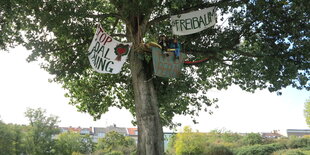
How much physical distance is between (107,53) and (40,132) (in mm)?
27528

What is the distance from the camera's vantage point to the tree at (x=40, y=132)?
3331 cm

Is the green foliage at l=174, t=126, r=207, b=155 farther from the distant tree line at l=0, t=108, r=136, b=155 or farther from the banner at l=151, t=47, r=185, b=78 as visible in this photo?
the banner at l=151, t=47, r=185, b=78

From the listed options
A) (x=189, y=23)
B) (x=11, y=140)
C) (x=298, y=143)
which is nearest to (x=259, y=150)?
(x=298, y=143)

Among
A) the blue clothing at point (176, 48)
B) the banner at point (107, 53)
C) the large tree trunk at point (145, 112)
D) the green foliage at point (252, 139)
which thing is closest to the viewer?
the banner at point (107, 53)

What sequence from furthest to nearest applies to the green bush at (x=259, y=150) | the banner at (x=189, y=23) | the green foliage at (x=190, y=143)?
1. the green foliage at (x=190, y=143)
2. the green bush at (x=259, y=150)
3. the banner at (x=189, y=23)

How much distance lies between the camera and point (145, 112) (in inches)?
481

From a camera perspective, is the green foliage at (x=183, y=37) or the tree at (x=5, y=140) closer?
the green foliage at (x=183, y=37)

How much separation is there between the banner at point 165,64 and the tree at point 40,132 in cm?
2667

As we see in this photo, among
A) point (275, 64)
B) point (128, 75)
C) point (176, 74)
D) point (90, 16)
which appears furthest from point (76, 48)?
point (275, 64)

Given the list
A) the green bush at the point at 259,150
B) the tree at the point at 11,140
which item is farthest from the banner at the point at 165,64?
the tree at the point at 11,140

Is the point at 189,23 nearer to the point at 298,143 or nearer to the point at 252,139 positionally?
the point at 298,143

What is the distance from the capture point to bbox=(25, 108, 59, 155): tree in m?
33.3

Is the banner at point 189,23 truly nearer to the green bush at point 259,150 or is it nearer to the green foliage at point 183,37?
the green foliage at point 183,37

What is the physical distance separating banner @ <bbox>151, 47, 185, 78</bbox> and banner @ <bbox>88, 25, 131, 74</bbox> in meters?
1.25
